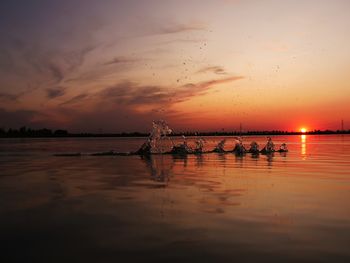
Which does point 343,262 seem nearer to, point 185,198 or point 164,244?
point 164,244

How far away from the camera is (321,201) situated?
10.7m

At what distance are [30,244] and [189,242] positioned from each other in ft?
8.92

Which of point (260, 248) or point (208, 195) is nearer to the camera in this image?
point (260, 248)

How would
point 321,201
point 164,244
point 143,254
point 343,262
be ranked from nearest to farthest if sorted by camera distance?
point 343,262 < point 143,254 < point 164,244 < point 321,201

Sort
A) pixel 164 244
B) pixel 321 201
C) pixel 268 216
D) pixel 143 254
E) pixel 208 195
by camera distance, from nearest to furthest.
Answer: pixel 143 254 → pixel 164 244 → pixel 268 216 → pixel 321 201 → pixel 208 195

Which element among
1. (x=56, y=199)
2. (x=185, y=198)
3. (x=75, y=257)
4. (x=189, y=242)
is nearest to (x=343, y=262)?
(x=189, y=242)

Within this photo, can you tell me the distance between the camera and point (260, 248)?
6.45 meters

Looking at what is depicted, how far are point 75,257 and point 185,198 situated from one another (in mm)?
5519

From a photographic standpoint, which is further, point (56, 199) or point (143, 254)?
point (56, 199)

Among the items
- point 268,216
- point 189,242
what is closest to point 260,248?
point 189,242

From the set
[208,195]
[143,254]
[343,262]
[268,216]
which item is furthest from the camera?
[208,195]

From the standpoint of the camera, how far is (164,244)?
6.69m

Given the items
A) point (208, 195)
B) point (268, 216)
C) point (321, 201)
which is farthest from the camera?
point (208, 195)

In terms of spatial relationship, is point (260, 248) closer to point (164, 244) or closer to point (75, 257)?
point (164, 244)
